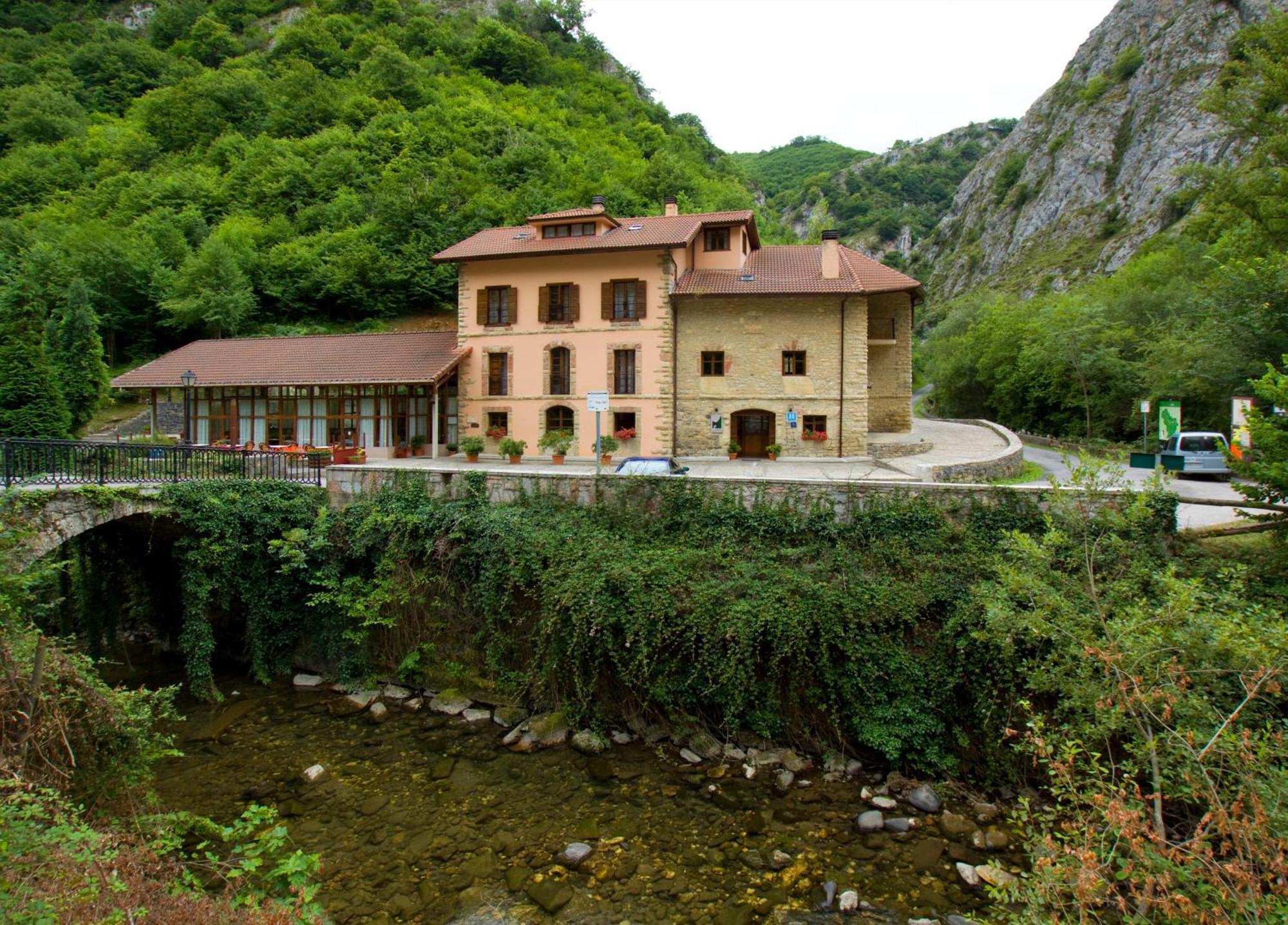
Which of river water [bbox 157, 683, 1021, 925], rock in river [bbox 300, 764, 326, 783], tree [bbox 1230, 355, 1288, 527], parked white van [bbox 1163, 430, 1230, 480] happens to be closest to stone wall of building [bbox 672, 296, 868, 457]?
parked white van [bbox 1163, 430, 1230, 480]

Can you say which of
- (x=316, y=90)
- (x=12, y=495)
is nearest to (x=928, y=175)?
(x=316, y=90)

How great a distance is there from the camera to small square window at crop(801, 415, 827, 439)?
74.2 ft

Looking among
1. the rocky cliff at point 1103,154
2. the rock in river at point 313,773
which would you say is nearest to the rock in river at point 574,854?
the rock in river at point 313,773

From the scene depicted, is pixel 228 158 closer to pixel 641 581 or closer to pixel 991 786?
pixel 641 581

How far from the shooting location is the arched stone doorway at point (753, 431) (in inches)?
909

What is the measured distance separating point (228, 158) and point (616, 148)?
30843 millimetres

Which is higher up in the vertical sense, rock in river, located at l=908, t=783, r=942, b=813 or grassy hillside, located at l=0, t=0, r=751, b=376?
grassy hillside, located at l=0, t=0, r=751, b=376

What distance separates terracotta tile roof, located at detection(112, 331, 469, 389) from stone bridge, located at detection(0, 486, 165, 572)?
1123 centimetres

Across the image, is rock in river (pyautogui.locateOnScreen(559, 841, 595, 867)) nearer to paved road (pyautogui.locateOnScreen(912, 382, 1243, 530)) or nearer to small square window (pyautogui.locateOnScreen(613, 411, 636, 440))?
paved road (pyautogui.locateOnScreen(912, 382, 1243, 530))

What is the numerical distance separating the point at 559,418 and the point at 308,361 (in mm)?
10488

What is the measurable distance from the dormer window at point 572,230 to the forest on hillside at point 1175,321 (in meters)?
21.0

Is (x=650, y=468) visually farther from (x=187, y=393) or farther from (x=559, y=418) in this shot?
(x=187, y=393)

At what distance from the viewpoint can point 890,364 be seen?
87.5ft

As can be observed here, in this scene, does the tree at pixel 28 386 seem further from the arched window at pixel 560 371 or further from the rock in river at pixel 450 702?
the rock in river at pixel 450 702
